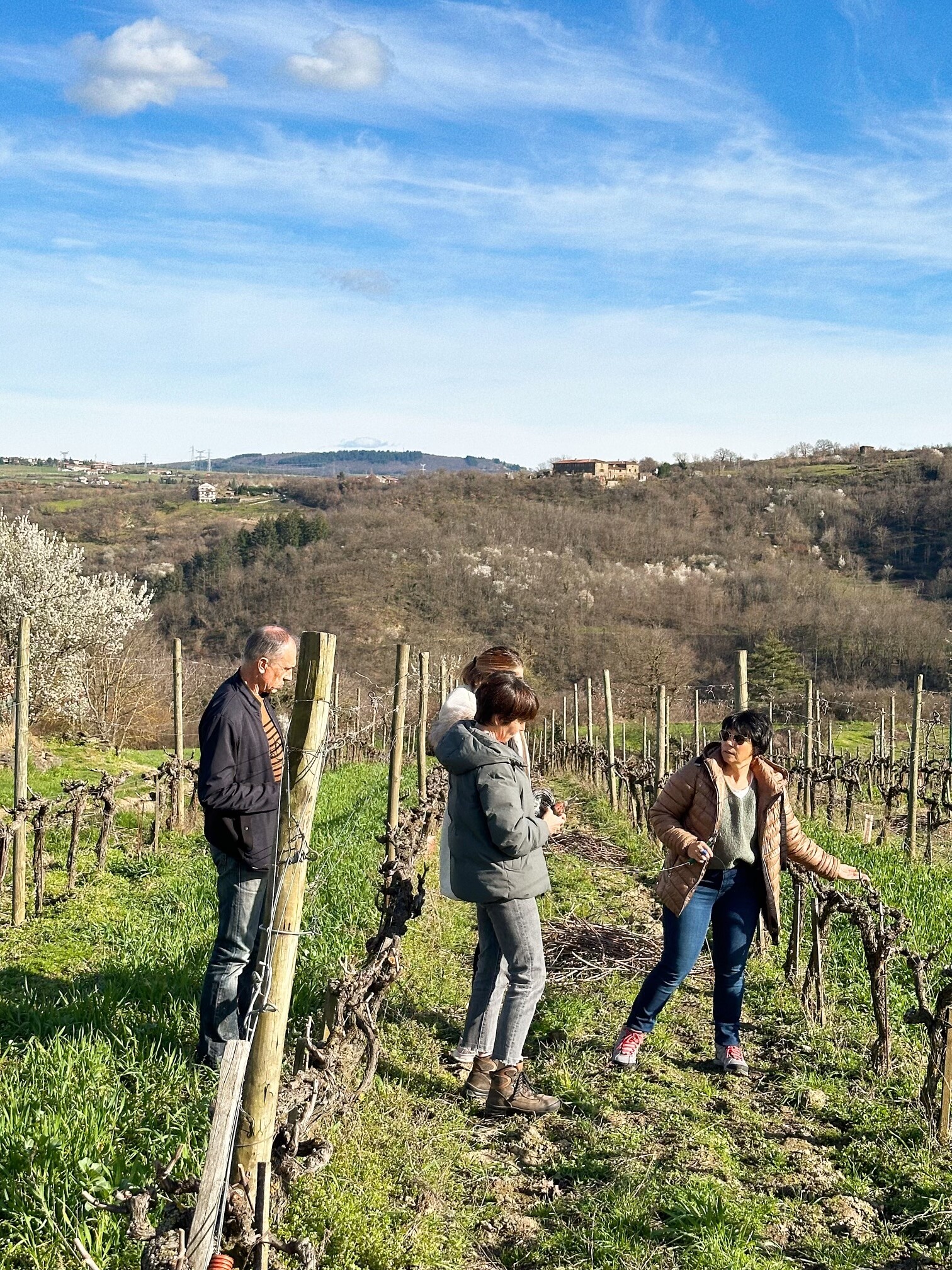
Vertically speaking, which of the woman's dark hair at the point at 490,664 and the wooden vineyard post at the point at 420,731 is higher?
the woman's dark hair at the point at 490,664

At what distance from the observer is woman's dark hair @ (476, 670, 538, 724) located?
13.7ft

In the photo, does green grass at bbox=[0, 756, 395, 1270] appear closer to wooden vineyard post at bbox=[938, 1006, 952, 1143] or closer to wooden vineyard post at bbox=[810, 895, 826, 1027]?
wooden vineyard post at bbox=[810, 895, 826, 1027]

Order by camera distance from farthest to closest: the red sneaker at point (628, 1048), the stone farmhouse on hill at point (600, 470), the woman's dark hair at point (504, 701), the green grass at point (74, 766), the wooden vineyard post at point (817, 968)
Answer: the stone farmhouse on hill at point (600, 470) → the green grass at point (74, 766) → the wooden vineyard post at point (817, 968) → the red sneaker at point (628, 1048) → the woman's dark hair at point (504, 701)

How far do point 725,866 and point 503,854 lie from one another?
3.89 feet

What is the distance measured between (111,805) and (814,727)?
1483cm

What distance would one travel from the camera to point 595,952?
Result: 6.46 m

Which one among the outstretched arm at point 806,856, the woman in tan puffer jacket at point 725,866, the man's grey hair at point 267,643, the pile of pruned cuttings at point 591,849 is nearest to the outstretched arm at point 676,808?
the woman in tan puffer jacket at point 725,866

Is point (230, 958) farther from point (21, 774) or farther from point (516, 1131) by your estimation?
point (21, 774)

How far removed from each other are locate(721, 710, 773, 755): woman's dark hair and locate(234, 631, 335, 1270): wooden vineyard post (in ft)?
7.23

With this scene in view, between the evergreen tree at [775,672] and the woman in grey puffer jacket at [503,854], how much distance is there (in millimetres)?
35657

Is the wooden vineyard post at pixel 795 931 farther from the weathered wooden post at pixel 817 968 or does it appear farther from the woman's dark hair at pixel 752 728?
the woman's dark hair at pixel 752 728

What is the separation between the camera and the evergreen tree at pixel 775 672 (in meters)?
39.8

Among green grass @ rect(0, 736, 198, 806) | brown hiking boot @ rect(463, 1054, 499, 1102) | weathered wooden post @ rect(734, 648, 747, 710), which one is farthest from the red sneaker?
green grass @ rect(0, 736, 198, 806)

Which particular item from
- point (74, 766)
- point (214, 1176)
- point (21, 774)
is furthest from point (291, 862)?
point (74, 766)
